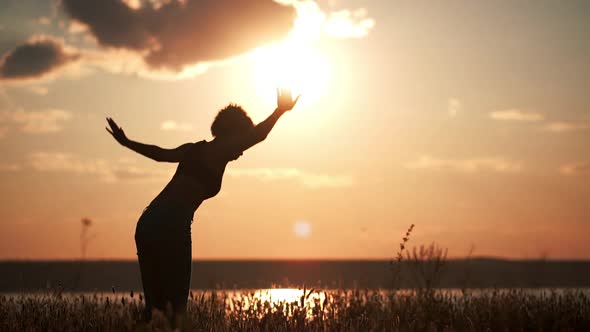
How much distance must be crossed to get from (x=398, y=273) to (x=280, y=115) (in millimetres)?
3562

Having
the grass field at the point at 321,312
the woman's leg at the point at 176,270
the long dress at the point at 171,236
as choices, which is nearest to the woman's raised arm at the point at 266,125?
the long dress at the point at 171,236

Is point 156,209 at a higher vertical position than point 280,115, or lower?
lower

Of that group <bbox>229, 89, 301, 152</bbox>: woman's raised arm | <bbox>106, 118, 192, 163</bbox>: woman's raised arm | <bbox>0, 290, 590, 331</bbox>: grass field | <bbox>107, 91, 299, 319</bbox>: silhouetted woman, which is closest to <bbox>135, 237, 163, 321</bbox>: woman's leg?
<bbox>107, 91, 299, 319</bbox>: silhouetted woman

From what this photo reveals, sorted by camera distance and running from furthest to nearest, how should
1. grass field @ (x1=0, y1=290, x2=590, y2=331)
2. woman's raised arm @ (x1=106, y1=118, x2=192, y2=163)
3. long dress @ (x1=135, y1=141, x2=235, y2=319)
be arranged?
grass field @ (x1=0, y1=290, x2=590, y2=331)
woman's raised arm @ (x1=106, y1=118, x2=192, y2=163)
long dress @ (x1=135, y1=141, x2=235, y2=319)

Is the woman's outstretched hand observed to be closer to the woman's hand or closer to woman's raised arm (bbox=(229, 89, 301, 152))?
woman's raised arm (bbox=(229, 89, 301, 152))

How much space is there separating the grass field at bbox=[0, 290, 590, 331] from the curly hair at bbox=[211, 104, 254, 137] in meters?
1.80

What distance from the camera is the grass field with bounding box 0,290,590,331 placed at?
7.71 metres

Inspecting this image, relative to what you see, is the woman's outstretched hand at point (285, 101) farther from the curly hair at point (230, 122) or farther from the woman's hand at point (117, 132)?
the woman's hand at point (117, 132)

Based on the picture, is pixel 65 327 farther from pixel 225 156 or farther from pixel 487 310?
pixel 487 310

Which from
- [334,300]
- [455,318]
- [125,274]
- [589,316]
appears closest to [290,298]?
[334,300]

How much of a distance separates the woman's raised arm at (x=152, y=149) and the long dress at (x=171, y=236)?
0.46ft

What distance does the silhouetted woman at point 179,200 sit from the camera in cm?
636

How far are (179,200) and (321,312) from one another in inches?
107

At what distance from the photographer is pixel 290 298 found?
29.5 feet
